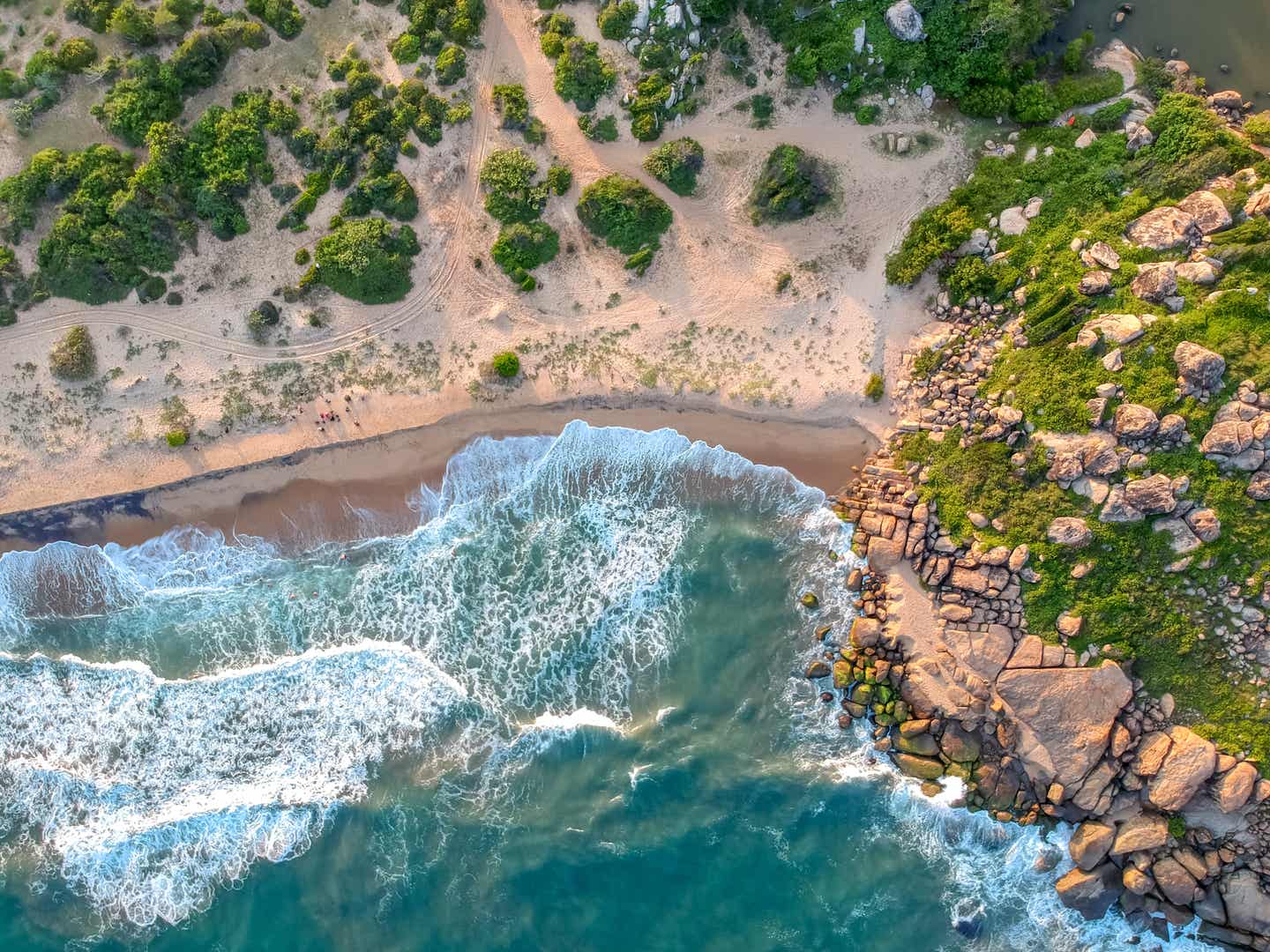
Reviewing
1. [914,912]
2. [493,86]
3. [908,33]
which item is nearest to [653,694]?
[914,912]

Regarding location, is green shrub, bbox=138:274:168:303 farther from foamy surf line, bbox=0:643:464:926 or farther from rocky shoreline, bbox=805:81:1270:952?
rocky shoreline, bbox=805:81:1270:952

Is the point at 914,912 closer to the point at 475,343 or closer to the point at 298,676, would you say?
the point at 298,676

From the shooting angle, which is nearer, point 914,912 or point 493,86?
point 914,912

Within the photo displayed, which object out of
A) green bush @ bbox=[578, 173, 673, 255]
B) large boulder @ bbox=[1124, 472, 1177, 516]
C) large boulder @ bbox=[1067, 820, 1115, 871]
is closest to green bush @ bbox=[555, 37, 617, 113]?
green bush @ bbox=[578, 173, 673, 255]

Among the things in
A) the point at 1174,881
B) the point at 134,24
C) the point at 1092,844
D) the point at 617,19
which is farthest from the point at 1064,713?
the point at 134,24

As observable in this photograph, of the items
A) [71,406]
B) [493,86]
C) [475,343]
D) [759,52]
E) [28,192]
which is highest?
[759,52]

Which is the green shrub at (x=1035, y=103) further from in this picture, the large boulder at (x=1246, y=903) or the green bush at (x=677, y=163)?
the large boulder at (x=1246, y=903)
